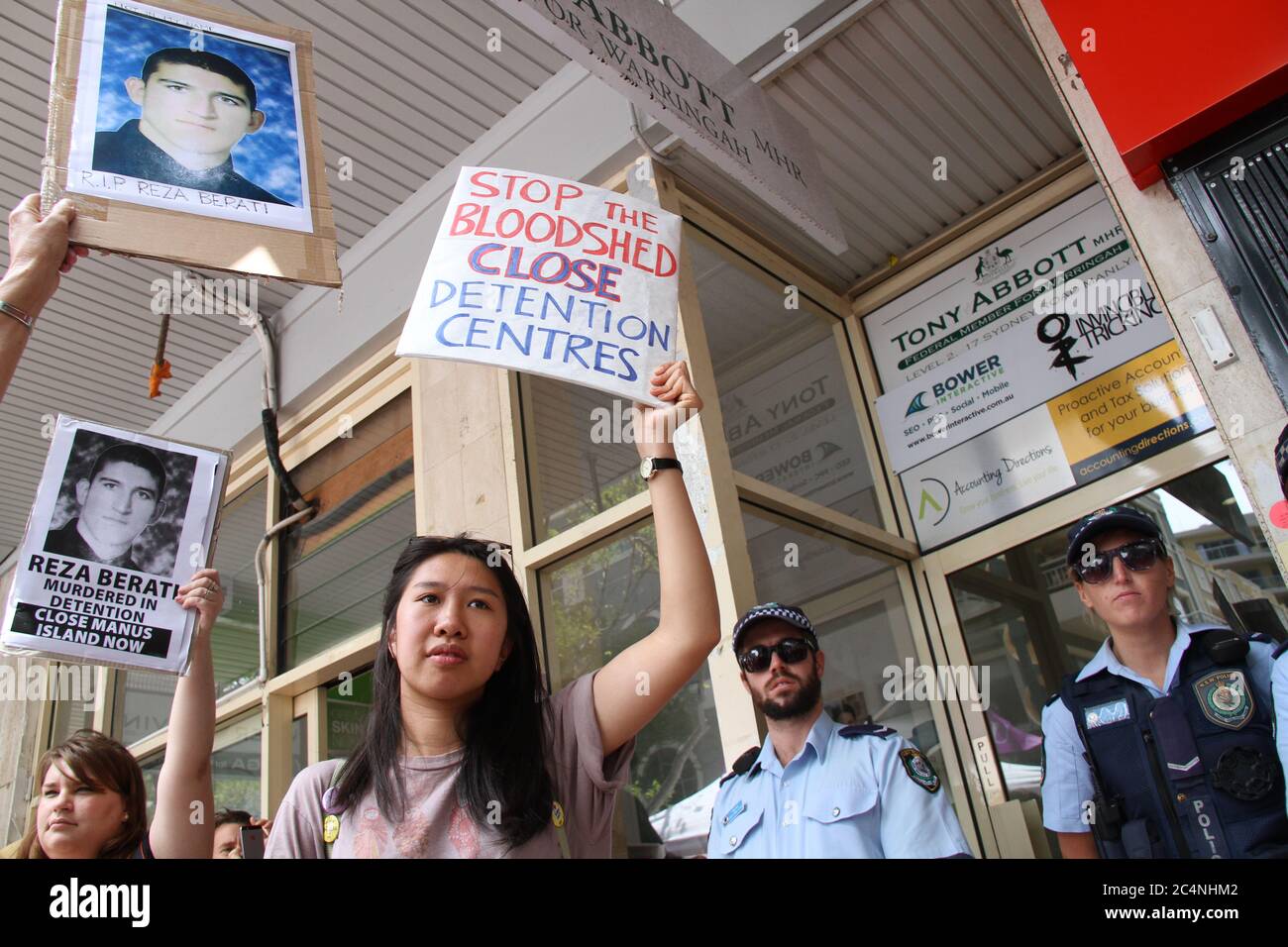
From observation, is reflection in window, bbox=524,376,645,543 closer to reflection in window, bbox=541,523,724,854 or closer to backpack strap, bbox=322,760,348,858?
reflection in window, bbox=541,523,724,854

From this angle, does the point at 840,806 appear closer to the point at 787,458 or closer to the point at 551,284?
the point at 551,284

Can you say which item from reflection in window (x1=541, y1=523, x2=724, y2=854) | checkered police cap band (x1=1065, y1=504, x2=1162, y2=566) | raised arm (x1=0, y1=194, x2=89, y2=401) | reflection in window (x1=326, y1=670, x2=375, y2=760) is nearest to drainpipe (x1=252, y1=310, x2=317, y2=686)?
reflection in window (x1=326, y1=670, x2=375, y2=760)

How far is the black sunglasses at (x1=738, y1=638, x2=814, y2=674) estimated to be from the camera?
111 inches

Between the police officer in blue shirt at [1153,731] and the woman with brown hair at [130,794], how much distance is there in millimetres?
2015

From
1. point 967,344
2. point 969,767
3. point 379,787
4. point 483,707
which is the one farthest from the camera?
point 967,344

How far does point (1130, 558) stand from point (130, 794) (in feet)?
7.86

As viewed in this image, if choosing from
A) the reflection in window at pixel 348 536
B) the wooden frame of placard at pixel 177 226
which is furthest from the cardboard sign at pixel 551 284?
the reflection in window at pixel 348 536

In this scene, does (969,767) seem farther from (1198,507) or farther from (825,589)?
(1198,507)

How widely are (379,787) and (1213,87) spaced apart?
9.23 ft

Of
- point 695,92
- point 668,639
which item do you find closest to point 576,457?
point 695,92

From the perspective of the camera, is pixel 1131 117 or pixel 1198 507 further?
pixel 1198 507

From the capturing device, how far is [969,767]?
4.36m

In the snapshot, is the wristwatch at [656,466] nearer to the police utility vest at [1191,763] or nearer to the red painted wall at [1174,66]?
the police utility vest at [1191,763]
